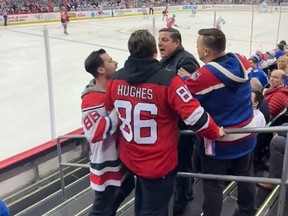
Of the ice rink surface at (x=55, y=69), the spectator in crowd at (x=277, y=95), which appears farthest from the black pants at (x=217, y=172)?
the ice rink surface at (x=55, y=69)

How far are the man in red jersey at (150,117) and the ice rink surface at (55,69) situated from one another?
2.61m

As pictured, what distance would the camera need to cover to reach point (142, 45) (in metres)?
1.44

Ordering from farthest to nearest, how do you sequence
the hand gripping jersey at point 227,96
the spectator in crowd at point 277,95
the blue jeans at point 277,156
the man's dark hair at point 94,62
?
the spectator in crowd at point 277,95
the blue jeans at point 277,156
the man's dark hair at point 94,62
the hand gripping jersey at point 227,96

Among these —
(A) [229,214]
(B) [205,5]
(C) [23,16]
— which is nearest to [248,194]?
(A) [229,214]

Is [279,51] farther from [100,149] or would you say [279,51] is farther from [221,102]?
[100,149]

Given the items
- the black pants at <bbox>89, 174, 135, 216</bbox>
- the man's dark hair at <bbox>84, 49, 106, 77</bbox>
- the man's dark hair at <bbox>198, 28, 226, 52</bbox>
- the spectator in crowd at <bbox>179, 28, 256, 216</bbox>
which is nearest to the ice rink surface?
the black pants at <bbox>89, 174, 135, 216</bbox>

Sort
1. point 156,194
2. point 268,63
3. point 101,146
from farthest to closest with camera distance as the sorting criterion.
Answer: point 268,63
point 101,146
point 156,194

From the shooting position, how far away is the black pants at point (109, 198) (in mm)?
1790

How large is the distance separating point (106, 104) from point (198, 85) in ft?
1.40

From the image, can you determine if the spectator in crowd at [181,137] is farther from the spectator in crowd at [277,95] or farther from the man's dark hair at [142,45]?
the spectator in crowd at [277,95]

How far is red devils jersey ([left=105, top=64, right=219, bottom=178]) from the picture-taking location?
1.41 meters

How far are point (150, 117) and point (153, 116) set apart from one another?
1cm

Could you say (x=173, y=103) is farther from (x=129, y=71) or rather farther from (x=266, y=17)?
(x=266, y=17)

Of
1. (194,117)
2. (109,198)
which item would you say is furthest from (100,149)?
(194,117)
